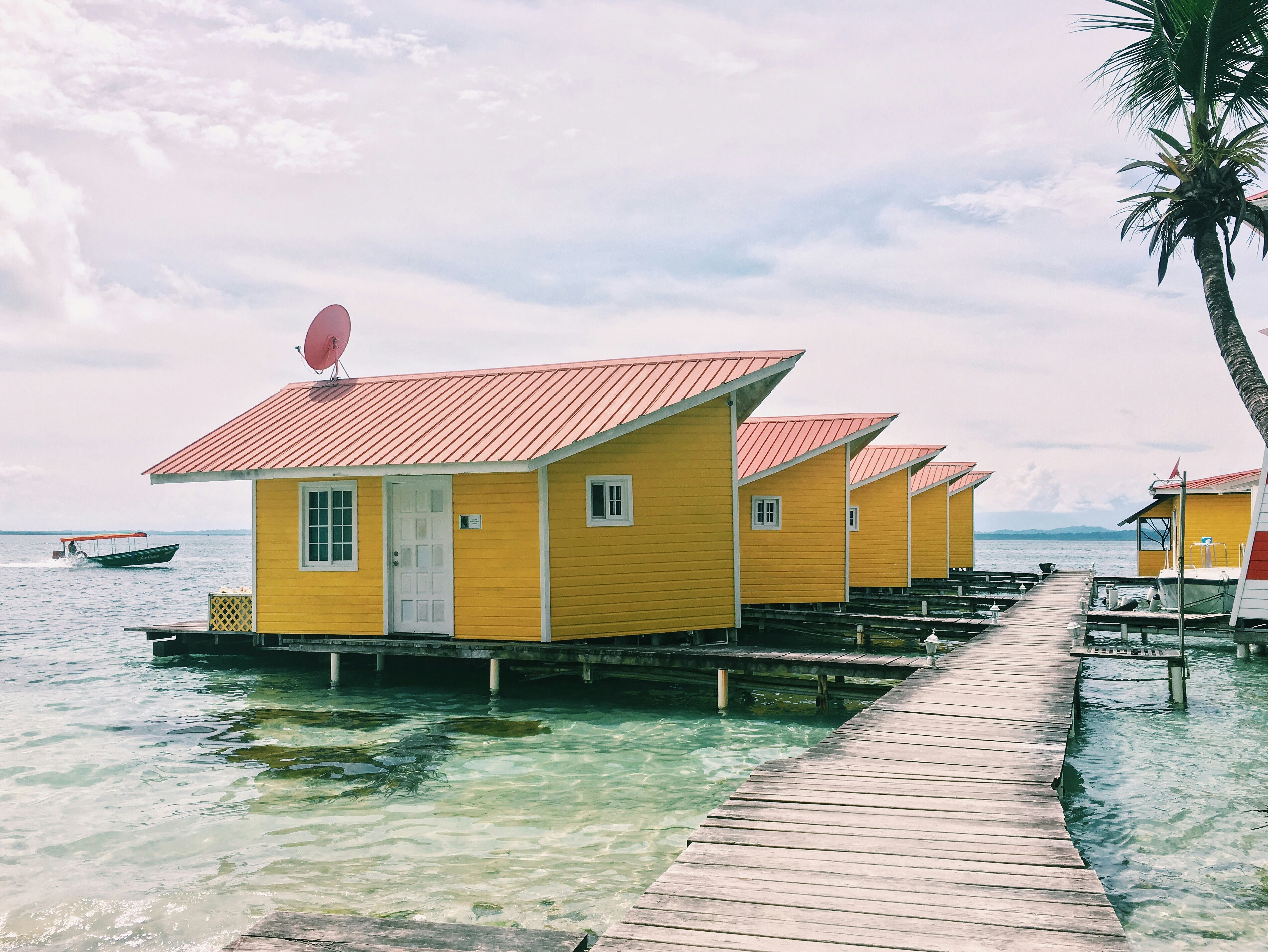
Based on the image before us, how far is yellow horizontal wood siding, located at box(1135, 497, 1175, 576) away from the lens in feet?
128

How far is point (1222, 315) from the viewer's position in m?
12.9

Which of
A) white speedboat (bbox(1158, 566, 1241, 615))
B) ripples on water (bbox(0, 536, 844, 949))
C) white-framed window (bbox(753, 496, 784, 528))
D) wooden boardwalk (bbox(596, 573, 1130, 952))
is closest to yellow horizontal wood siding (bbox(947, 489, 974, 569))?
white speedboat (bbox(1158, 566, 1241, 615))

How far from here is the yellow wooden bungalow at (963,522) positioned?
40781mm

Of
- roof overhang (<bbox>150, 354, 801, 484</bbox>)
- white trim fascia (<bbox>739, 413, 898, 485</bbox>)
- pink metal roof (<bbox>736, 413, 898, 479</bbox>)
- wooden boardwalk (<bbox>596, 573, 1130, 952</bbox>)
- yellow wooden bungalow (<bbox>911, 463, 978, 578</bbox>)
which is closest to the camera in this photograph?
wooden boardwalk (<bbox>596, 573, 1130, 952</bbox>)

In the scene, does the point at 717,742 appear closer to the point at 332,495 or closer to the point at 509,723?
the point at 509,723

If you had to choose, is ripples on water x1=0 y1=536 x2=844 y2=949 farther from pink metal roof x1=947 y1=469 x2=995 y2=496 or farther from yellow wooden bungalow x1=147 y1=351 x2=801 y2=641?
pink metal roof x1=947 y1=469 x2=995 y2=496

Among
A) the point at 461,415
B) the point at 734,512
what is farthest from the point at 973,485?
the point at 461,415

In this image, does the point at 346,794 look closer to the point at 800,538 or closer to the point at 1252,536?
the point at 800,538

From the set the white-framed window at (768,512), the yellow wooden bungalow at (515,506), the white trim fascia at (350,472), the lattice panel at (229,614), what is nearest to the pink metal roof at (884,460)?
the white-framed window at (768,512)

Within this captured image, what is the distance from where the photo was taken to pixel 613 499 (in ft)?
47.9

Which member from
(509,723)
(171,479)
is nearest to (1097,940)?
(509,723)

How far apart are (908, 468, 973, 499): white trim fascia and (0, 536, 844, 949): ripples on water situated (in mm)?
19011

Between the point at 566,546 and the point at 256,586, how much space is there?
597 cm

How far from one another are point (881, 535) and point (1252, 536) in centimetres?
1118
